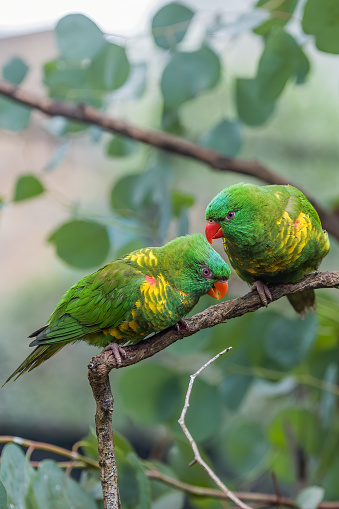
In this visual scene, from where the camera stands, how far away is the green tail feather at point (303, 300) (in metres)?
1.28

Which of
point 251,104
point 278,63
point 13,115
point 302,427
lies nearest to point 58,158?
point 13,115

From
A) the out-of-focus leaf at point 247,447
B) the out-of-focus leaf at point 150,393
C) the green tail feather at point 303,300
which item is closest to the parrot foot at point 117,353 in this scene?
the green tail feather at point 303,300

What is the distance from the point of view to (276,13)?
5.74ft

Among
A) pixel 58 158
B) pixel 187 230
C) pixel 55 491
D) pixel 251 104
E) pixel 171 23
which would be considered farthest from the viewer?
pixel 58 158

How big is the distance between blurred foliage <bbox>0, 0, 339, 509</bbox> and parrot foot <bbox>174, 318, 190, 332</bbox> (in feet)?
1.20

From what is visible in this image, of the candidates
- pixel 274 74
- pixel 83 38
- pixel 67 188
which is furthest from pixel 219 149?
pixel 67 188

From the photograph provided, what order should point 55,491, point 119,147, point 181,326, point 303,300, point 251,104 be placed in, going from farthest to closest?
point 119,147 < point 251,104 < point 303,300 < point 55,491 < point 181,326

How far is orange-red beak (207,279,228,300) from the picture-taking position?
1.13m

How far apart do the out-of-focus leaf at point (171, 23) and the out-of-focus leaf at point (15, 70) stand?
1.78 feet

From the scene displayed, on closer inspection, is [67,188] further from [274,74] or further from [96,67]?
[274,74]

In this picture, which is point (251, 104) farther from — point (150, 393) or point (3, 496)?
point (3, 496)

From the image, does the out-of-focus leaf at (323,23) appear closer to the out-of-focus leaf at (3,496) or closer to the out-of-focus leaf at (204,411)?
the out-of-focus leaf at (204,411)

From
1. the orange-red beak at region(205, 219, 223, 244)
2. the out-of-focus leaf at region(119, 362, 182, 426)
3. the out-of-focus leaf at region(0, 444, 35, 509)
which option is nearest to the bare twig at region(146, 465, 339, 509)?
the out-of-focus leaf at region(119, 362, 182, 426)

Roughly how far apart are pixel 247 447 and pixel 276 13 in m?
1.68
